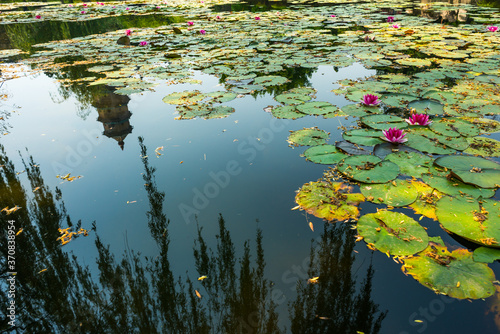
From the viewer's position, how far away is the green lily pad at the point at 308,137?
3.70 m

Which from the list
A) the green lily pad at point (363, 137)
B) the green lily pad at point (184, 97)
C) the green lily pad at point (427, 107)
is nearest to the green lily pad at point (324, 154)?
the green lily pad at point (363, 137)

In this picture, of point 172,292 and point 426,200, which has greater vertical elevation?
point 426,200

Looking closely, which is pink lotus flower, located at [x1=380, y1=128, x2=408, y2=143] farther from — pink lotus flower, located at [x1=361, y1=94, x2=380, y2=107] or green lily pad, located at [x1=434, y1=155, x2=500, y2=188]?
pink lotus flower, located at [x1=361, y1=94, x2=380, y2=107]

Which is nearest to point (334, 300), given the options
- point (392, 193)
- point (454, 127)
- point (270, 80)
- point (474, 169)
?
point (392, 193)

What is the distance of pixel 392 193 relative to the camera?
8.75ft

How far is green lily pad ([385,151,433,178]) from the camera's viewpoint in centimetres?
294

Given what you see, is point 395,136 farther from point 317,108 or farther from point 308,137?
point 317,108

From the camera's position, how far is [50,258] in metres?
2.28

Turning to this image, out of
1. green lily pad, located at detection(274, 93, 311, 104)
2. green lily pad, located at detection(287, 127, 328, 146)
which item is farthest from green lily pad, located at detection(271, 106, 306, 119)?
green lily pad, located at detection(287, 127, 328, 146)

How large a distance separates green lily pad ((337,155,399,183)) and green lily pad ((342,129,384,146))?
40 centimetres

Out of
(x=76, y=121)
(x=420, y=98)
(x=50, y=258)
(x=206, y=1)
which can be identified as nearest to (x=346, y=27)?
(x=420, y=98)

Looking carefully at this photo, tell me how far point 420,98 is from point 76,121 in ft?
20.2

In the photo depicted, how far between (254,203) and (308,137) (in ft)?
5.02

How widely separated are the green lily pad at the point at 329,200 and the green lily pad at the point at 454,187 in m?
0.76
